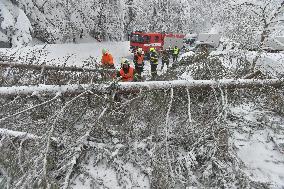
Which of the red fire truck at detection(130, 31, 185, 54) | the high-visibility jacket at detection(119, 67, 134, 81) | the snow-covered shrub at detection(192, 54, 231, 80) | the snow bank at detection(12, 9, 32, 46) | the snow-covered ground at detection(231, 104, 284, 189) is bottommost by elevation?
the red fire truck at detection(130, 31, 185, 54)

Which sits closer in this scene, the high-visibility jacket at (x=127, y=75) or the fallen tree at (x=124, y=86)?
the fallen tree at (x=124, y=86)

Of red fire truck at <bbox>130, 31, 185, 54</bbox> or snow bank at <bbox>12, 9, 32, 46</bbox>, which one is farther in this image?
red fire truck at <bbox>130, 31, 185, 54</bbox>

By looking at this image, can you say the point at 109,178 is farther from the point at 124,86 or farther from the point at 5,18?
the point at 5,18

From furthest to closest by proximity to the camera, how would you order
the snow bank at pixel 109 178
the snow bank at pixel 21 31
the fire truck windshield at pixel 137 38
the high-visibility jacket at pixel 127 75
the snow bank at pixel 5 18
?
the fire truck windshield at pixel 137 38
the snow bank at pixel 21 31
the snow bank at pixel 5 18
the high-visibility jacket at pixel 127 75
the snow bank at pixel 109 178

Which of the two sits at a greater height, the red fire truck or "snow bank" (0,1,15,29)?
"snow bank" (0,1,15,29)

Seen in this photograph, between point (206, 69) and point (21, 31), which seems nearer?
point (206, 69)

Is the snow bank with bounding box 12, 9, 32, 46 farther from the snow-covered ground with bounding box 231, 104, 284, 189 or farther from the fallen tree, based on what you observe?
the snow-covered ground with bounding box 231, 104, 284, 189

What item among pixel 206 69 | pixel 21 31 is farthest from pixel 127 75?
pixel 21 31

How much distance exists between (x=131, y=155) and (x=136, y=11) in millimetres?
24316

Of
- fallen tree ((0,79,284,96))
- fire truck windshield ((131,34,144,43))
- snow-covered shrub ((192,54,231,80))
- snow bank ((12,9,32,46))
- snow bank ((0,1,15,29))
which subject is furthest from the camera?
fire truck windshield ((131,34,144,43))

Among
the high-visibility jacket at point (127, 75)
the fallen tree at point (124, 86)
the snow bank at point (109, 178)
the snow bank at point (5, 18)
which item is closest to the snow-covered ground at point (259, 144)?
the fallen tree at point (124, 86)

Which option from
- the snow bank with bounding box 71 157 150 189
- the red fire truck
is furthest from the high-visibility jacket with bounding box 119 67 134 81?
the red fire truck

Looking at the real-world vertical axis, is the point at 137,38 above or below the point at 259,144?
below

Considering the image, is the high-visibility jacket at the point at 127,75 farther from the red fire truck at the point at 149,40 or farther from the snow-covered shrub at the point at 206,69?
the red fire truck at the point at 149,40
